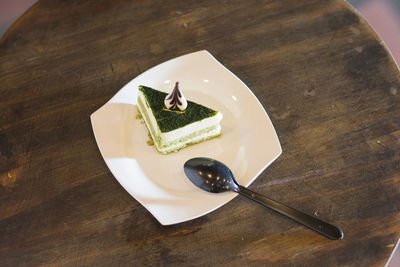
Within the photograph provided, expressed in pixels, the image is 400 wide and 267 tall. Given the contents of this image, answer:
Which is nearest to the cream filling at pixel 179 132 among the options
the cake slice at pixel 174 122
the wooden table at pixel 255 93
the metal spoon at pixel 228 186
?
the cake slice at pixel 174 122

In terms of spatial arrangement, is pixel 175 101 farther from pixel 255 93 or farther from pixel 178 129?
pixel 255 93

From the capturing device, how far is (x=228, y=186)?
1420 millimetres

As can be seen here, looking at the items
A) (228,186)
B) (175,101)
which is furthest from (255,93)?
(228,186)

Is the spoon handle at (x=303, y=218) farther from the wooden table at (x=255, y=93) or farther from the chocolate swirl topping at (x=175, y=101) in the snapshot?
the chocolate swirl topping at (x=175, y=101)

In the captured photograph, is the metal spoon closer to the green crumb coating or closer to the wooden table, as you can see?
the wooden table

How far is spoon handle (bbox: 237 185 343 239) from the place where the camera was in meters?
1.33

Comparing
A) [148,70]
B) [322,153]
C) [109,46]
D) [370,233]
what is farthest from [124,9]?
[370,233]

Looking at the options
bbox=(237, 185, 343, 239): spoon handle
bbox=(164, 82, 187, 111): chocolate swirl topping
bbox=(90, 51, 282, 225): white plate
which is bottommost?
bbox=(237, 185, 343, 239): spoon handle

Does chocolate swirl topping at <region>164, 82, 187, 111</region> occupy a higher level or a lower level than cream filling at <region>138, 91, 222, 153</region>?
higher

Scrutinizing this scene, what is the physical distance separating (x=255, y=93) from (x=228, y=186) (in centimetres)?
49

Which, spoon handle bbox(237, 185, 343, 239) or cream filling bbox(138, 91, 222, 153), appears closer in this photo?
spoon handle bbox(237, 185, 343, 239)

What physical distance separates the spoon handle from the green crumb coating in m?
0.39

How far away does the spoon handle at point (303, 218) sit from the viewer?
4.36 feet

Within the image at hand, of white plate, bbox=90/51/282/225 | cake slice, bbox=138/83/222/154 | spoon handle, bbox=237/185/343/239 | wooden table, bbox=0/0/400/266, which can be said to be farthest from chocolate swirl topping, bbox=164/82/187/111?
spoon handle, bbox=237/185/343/239
